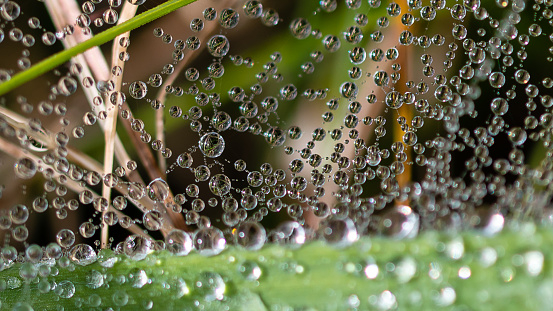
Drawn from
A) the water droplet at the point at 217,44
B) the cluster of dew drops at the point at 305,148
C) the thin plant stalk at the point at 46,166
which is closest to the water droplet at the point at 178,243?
the cluster of dew drops at the point at 305,148

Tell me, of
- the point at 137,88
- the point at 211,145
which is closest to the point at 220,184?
the point at 211,145

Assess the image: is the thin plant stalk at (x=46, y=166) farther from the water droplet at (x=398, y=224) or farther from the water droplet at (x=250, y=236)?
the water droplet at (x=398, y=224)

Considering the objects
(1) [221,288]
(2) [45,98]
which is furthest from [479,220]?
(2) [45,98]

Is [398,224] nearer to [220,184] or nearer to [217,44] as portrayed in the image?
[220,184]

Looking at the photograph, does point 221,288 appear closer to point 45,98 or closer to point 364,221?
point 364,221

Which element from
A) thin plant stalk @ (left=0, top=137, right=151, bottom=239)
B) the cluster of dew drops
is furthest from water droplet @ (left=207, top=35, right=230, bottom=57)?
thin plant stalk @ (left=0, top=137, right=151, bottom=239)

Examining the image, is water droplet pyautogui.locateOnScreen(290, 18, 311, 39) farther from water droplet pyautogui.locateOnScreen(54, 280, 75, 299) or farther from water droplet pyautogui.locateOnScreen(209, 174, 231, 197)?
water droplet pyautogui.locateOnScreen(54, 280, 75, 299)
